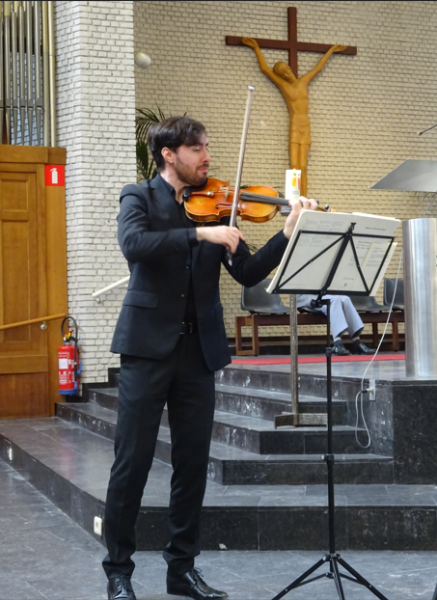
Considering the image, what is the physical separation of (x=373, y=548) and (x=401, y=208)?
7.59 meters

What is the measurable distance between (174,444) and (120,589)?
0.56m

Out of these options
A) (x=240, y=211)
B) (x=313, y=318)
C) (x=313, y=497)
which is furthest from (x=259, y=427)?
(x=313, y=318)

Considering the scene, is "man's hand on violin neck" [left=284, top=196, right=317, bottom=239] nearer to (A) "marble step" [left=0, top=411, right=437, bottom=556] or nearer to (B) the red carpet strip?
(A) "marble step" [left=0, top=411, right=437, bottom=556]

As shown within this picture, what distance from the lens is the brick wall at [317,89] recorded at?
9.73m

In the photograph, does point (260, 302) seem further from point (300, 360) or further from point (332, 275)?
point (332, 275)

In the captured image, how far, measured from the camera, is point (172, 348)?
2.97 metres

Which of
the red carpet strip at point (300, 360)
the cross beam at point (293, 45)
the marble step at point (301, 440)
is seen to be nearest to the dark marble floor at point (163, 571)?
the marble step at point (301, 440)

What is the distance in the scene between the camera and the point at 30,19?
7.68 m

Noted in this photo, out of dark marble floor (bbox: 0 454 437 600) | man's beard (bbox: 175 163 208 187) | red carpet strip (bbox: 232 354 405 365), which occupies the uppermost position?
man's beard (bbox: 175 163 208 187)

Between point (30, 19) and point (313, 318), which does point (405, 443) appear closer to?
point (313, 318)

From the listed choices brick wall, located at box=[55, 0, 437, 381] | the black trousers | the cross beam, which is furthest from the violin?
the cross beam

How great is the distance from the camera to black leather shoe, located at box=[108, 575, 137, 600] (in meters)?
2.93

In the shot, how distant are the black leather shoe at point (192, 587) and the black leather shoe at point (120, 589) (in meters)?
0.21

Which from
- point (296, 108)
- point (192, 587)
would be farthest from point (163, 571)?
point (296, 108)
